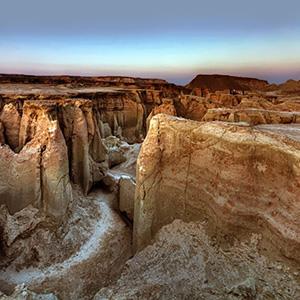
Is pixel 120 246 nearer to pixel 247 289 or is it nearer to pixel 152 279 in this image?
pixel 152 279

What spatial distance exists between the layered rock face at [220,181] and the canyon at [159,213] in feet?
0.10

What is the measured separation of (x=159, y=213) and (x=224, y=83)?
75022mm

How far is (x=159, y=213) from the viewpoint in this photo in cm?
1123

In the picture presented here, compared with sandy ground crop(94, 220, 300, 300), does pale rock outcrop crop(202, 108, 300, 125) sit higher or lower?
higher

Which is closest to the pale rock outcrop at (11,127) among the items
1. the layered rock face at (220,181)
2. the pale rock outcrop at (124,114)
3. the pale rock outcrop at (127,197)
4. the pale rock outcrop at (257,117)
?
the pale rock outcrop at (127,197)

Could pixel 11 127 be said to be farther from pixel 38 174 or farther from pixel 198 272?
pixel 198 272

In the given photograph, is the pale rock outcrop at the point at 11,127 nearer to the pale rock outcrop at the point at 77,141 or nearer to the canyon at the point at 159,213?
the canyon at the point at 159,213

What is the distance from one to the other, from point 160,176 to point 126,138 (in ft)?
78.5

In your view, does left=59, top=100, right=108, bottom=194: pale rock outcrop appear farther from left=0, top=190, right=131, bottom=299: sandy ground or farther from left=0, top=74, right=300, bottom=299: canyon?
left=0, top=190, right=131, bottom=299: sandy ground

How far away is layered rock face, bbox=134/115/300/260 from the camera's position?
8117mm

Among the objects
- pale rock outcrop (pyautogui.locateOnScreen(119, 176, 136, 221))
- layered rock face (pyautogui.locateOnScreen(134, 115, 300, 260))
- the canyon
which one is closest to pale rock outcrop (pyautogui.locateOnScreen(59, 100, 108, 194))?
the canyon

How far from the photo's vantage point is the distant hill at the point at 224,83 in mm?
79938

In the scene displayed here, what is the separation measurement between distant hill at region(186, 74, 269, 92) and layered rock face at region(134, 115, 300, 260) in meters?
70.3

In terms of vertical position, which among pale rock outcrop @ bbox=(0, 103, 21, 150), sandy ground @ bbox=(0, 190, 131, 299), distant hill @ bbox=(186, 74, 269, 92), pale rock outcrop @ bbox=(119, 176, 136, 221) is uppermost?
pale rock outcrop @ bbox=(0, 103, 21, 150)
